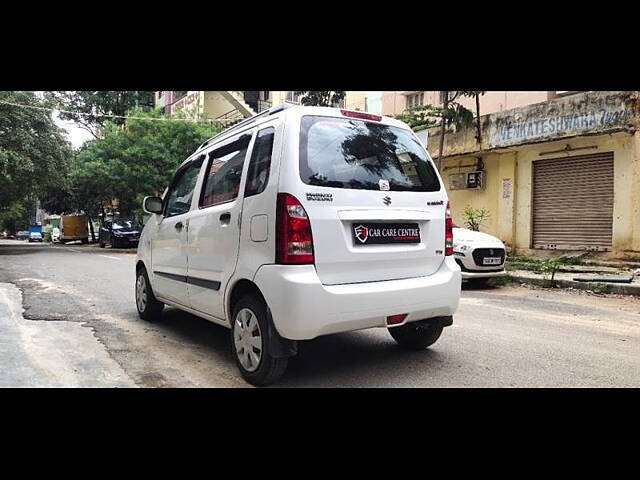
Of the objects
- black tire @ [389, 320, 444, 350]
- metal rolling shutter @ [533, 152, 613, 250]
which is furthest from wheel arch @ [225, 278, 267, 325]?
metal rolling shutter @ [533, 152, 613, 250]

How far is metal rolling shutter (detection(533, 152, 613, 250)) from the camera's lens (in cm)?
1183

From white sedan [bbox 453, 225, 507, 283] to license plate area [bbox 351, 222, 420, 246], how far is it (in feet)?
18.0

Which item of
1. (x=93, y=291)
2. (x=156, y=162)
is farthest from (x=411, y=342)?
(x=156, y=162)

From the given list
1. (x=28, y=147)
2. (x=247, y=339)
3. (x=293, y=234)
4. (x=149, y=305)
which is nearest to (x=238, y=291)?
(x=247, y=339)

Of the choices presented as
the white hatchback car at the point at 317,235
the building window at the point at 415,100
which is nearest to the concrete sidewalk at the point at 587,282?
the white hatchback car at the point at 317,235

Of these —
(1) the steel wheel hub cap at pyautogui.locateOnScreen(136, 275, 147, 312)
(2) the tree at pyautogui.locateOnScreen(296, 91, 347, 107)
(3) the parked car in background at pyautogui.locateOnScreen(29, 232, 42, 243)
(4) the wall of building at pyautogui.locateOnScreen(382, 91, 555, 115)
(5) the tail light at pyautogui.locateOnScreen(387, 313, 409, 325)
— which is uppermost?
(4) the wall of building at pyautogui.locateOnScreen(382, 91, 555, 115)

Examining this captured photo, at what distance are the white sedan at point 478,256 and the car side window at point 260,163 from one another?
5956 millimetres

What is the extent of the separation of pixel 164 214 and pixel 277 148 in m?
2.30

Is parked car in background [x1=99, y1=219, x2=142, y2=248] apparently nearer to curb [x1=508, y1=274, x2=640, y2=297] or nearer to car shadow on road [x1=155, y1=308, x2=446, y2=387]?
curb [x1=508, y1=274, x2=640, y2=297]

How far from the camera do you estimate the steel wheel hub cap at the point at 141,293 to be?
5.82 metres

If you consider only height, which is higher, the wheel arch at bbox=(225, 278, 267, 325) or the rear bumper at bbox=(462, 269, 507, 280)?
the wheel arch at bbox=(225, 278, 267, 325)

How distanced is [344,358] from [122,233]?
70.9ft

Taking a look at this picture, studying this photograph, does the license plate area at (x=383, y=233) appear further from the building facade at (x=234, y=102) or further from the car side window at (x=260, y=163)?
the building facade at (x=234, y=102)
